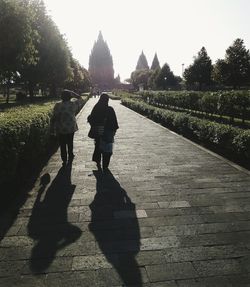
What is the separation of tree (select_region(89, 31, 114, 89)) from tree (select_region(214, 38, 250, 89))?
277 ft

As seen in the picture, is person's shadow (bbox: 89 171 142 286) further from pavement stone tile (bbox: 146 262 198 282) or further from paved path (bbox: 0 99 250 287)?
pavement stone tile (bbox: 146 262 198 282)

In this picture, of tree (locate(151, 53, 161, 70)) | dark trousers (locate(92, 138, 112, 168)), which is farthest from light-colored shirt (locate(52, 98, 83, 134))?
tree (locate(151, 53, 161, 70))

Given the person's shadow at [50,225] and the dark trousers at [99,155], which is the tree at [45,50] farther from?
the person's shadow at [50,225]

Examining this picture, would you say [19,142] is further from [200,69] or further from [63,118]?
[200,69]

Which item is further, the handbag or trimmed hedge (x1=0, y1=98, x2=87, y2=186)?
the handbag

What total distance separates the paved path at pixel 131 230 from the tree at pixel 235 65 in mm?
43478

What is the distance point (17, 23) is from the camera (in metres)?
18.0

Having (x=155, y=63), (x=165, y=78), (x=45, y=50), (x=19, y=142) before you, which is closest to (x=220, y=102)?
(x=19, y=142)

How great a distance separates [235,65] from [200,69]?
10.2 meters

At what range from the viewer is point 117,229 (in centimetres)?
465

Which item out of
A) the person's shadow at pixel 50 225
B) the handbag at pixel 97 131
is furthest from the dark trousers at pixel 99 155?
the person's shadow at pixel 50 225

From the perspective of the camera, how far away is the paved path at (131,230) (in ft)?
11.6

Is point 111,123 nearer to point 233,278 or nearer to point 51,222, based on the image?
point 51,222

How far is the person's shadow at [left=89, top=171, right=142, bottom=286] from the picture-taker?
366 centimetres
